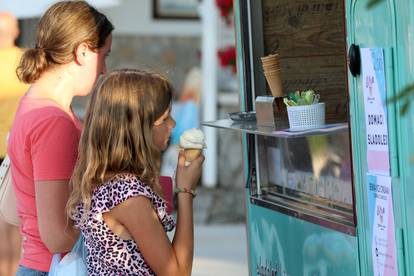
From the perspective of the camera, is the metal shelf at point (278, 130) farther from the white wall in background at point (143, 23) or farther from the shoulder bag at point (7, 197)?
the white wall in background at point (143, 23)

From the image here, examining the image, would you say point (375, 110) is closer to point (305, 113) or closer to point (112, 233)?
point (305, 113)

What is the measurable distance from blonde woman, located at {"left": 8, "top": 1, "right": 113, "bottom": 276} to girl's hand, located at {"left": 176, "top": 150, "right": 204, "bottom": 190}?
1.07ft

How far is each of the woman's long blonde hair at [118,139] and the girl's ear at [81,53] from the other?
0.30 meters

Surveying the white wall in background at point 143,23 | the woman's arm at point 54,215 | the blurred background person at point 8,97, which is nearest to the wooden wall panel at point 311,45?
the woman's arm at point 54,215

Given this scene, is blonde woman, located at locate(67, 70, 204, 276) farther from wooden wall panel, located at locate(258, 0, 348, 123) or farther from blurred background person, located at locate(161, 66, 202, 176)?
blurred background person, located at locate(161, 66, 202, 176)

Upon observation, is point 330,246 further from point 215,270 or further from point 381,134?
point 215,270

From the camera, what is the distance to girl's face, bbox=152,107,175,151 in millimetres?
2799

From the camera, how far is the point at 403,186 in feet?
8.09

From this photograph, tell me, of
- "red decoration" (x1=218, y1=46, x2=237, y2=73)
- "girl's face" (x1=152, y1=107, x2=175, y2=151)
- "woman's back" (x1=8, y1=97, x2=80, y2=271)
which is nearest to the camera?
"girl's face" (x1=152, y1=107, x2=175, y2=151)

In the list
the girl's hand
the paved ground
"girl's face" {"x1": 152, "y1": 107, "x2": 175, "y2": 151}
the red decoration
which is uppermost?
the red decoration

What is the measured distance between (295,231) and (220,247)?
4.66m

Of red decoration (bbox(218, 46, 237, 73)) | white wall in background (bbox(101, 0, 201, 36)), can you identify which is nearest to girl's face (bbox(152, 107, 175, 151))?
red decoration (bbox(218, 46, 237, 73))

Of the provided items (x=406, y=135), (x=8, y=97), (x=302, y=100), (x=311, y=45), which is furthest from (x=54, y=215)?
(x=8, y=97)

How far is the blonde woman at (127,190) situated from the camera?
268 centimetres
